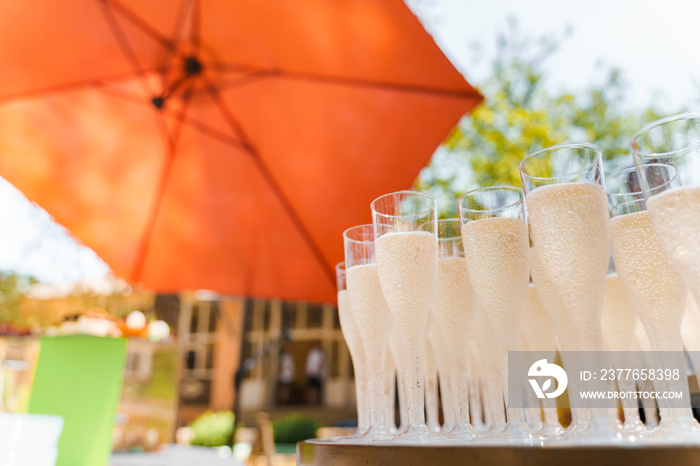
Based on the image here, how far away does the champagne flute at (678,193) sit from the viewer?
21.3 inches

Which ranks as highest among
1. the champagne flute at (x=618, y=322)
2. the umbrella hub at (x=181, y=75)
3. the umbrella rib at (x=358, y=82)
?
the umbrella hub at (x=181, y=75)

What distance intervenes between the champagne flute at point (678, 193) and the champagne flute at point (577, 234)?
0.19 feet

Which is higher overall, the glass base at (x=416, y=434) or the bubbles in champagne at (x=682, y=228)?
the bubbles in champagne at (x=682, y=228)

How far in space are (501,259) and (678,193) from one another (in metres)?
0.24

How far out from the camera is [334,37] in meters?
2.19

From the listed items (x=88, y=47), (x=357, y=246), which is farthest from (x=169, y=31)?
(x=357, y=246)

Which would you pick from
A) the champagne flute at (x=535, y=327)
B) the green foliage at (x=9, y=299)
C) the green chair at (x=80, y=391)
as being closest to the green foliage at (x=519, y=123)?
the green chair at (x=80, y=391)

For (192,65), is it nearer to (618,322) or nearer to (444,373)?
(444,373)

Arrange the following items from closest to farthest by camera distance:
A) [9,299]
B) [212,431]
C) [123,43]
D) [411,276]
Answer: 1. [411,276]
2. [123,43]
3. [212,431]
4. [9,299]

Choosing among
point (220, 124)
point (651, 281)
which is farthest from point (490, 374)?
point (220, 124)

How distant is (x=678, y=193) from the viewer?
21.9 inches

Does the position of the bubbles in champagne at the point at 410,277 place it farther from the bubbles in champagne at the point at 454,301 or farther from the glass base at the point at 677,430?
the glass base at the point at 677,430

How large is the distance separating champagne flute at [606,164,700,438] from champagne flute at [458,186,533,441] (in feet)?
0.44

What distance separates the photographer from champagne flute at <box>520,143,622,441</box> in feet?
1.97
